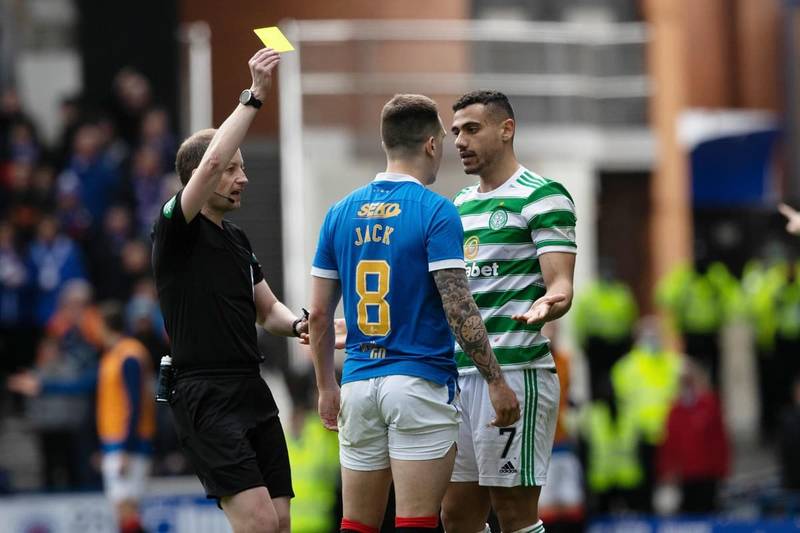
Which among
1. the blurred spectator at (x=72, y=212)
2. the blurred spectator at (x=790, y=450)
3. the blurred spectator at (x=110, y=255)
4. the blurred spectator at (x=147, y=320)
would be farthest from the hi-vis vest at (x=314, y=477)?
the blurred spectator at (x=790, y=450)

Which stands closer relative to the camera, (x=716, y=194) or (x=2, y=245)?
(x=2, y=245)

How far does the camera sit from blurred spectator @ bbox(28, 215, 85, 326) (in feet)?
61.2

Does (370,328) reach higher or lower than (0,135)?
lower

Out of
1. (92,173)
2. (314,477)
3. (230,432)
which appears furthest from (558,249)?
(92,173)

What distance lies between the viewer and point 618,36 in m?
27.1

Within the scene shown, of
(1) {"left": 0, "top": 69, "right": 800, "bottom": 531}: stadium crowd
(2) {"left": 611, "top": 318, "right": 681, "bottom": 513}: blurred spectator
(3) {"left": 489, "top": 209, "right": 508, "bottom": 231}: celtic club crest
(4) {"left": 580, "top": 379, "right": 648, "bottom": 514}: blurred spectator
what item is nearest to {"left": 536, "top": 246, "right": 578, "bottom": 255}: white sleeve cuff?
(3) {"left": 489, "top": 209, "right": 508, "bottom": 231}: celtic club crest

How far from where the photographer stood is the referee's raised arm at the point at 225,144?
709cm

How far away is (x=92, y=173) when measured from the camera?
776 inches

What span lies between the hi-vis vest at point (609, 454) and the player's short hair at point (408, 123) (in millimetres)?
10958

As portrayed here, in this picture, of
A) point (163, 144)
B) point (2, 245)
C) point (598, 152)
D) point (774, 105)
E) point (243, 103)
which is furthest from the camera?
point (774, 105)

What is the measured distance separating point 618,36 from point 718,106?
6.76 m

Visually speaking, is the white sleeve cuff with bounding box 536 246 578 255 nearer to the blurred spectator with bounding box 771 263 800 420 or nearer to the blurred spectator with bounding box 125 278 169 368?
the blurred spectator with bounding box 125 278 169 368

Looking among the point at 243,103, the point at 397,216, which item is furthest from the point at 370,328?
the point at 243,103

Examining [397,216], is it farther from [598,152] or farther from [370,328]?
[598,152]
